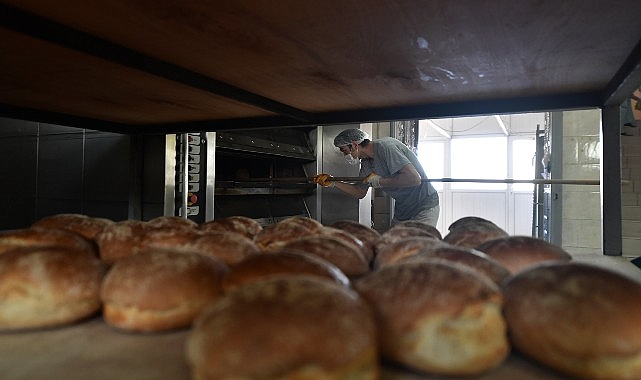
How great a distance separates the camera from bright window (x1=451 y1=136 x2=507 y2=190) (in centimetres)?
1400

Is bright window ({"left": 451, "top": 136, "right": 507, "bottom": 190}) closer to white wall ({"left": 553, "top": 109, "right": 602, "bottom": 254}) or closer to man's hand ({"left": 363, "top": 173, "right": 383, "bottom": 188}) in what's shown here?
white wall ({"left": 553, "top": 109, "right": 602, "bottom": 254})

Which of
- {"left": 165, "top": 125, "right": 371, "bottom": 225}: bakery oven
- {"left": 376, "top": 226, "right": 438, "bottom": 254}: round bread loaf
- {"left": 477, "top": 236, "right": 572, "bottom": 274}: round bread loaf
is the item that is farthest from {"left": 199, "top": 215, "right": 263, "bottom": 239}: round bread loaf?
{"left": 165, "top": 125, "right": 371, "bottom": 225}: bakery oven

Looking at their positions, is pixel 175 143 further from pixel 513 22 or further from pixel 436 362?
pixel 436 362

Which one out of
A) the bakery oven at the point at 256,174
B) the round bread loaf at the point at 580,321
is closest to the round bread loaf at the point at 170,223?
the round bread loaf at the point at 580,321

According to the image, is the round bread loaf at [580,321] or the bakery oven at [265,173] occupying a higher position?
the bakery oven at [265,173]

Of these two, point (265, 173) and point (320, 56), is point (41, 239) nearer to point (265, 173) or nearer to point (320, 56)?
point (320, 56)

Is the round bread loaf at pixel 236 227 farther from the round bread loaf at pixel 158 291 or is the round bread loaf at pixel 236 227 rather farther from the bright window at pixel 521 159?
the bright window at pixel 521 159

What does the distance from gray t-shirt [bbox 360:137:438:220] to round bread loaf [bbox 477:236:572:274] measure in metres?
2.52

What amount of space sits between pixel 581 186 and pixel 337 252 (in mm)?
4352

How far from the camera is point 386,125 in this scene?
6871mm

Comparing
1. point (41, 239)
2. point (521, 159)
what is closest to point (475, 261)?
point (41, 239)

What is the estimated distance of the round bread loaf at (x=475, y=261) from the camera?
915 millimetres

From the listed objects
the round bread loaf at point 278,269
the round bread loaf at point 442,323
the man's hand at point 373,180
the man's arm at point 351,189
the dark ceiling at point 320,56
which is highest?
the dark ceiling at point 320,56

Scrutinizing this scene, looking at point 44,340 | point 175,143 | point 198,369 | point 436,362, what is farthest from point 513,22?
point 175,143
